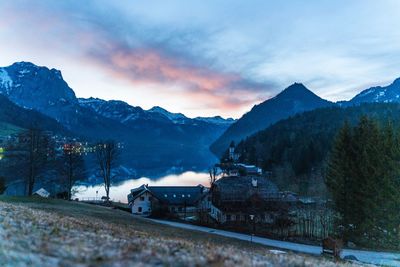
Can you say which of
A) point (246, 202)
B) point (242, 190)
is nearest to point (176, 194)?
point (242, 190)

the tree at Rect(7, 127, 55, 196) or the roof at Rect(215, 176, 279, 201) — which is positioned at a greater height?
the tree at Rect(7, 127, 55, 196)

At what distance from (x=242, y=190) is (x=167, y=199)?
24010mm

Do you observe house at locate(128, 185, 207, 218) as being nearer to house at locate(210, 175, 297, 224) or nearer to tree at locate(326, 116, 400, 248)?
house at locate(210, 175, 297, 224)

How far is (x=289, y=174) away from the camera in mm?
118062

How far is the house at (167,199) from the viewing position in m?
82.4

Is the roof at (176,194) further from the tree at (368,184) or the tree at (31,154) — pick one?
the tree at (368,184)

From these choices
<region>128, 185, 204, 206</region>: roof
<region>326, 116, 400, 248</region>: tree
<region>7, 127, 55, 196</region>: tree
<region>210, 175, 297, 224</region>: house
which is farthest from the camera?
<region>128, 185, 204, 206</region>: roof

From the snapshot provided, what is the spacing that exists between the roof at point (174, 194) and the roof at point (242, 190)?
48.6 ft

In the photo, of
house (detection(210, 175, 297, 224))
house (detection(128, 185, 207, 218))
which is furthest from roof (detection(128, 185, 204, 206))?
house (detection(210, 175, 297, 224))

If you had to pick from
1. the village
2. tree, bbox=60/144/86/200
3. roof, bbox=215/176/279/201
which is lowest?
the village

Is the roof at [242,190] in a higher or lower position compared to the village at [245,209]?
higher

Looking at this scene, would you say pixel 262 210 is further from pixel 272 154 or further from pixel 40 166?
pixel 272 154

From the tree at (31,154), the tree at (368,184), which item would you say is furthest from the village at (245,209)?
the tree at (31,154)

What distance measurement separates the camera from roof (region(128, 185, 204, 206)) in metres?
86.6
